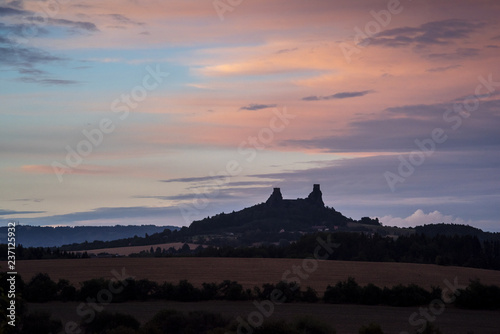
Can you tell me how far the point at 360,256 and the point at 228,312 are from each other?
210 feet

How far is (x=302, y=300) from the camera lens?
63469 millimetres

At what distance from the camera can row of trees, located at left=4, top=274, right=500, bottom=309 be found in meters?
60.8

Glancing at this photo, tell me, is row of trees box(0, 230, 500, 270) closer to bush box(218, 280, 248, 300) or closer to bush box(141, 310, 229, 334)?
bush box(218, 280, 248, 300)

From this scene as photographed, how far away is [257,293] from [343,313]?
1253 centimetres

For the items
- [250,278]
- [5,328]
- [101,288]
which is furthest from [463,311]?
[5,328]

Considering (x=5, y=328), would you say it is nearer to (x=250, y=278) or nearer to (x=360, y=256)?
(x=250, y=278)

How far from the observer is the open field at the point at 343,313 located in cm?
4662

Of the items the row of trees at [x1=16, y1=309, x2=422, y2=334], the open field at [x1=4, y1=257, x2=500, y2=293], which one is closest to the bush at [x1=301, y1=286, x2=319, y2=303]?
the open field at [x1=4, y1=257, x2=500, y2=293]

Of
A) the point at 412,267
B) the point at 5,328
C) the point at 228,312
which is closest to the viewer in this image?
the point at 5,328

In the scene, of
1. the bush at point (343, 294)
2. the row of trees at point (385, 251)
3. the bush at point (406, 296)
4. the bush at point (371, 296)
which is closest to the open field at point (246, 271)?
the bush at point (343, 294)

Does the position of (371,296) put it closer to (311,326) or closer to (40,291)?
(311,326)

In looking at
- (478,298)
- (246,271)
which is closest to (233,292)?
(246,271)

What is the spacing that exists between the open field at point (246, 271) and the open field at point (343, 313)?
8576 mm

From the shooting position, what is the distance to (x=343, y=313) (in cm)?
5506
